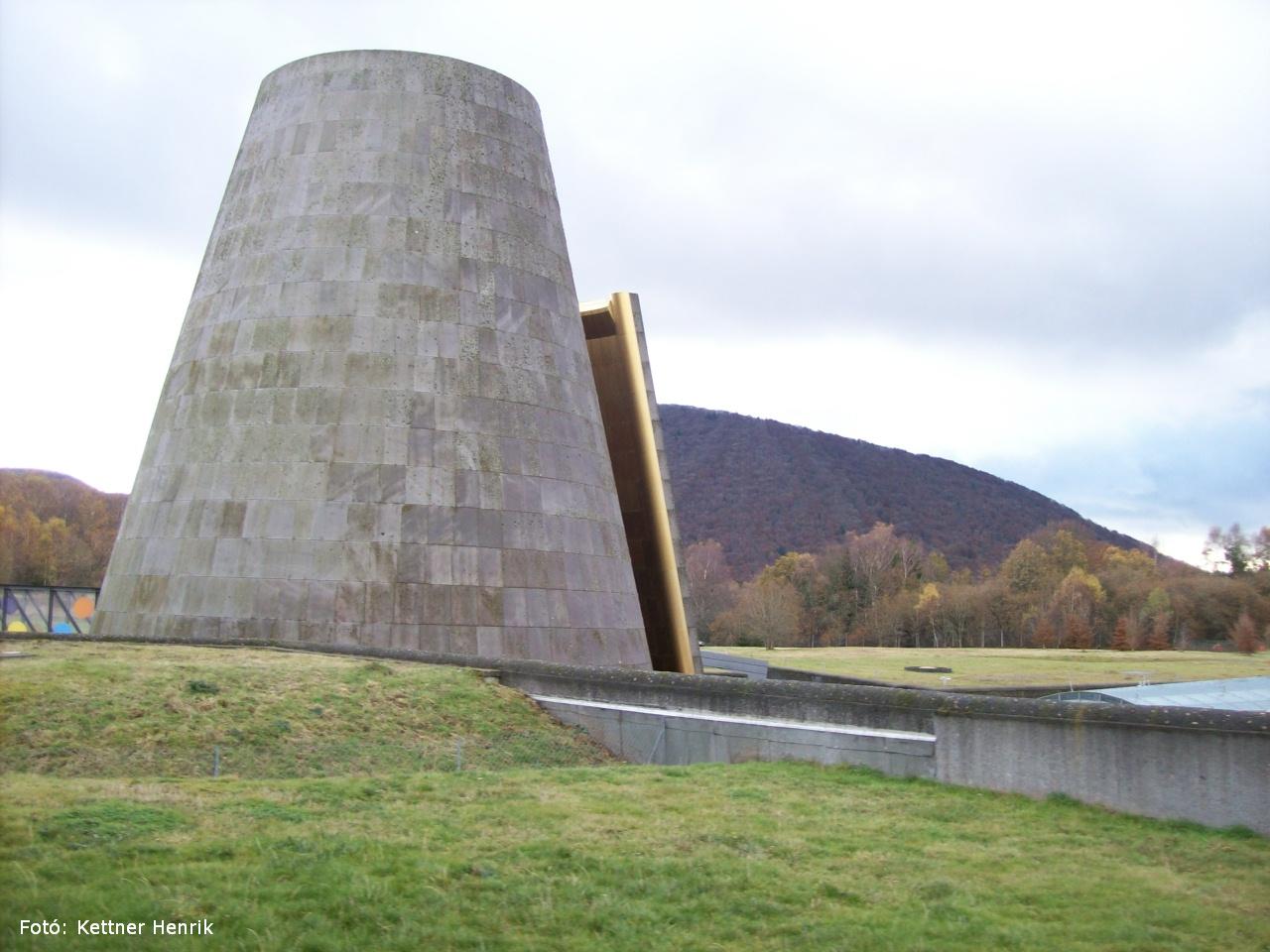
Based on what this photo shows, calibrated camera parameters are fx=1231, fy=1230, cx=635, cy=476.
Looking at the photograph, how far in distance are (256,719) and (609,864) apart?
6.45 meters

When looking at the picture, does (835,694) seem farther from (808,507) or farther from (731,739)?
(808,507)

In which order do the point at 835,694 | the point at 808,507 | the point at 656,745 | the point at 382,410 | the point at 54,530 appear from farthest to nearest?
1. the point at 808,507
2. the point at 54,530
3. the point at 382,410
4. the point at 656,745
5. the point at 835,694

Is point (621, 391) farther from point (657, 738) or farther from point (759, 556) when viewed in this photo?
point (759, 556)

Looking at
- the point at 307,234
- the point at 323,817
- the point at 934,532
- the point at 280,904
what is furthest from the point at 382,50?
the point at 934,532

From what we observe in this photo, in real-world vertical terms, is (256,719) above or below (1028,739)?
below

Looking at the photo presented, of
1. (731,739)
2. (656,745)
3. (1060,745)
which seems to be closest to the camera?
(1060,745)

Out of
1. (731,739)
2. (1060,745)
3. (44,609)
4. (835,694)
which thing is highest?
(44,609)

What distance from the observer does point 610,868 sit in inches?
315

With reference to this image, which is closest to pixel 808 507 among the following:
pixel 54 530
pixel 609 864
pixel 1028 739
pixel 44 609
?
pixel 54 530

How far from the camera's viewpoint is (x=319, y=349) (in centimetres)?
2130

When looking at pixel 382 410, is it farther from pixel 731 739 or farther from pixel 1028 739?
pixel 1028 739

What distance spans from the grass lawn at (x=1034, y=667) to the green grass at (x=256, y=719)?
1946cm

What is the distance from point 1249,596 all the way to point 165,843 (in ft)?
260

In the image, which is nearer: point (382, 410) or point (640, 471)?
point (382, 410)
